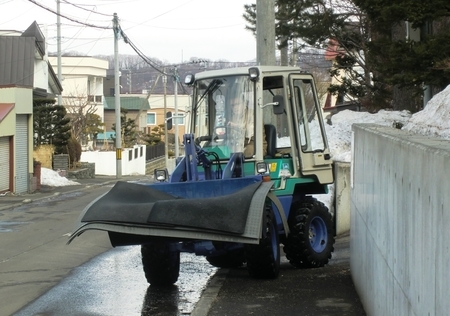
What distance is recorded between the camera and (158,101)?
11300cm

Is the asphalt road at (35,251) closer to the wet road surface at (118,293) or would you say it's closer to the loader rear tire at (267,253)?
the wet road surface at (118,293)

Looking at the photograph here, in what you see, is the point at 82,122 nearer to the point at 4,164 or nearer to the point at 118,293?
the point at 4,164

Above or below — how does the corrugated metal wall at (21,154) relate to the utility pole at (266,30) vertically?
below

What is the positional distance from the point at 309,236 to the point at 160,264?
2.34 m

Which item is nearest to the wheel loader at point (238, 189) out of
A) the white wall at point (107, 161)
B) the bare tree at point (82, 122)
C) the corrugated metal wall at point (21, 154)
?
the corrugated metal wall at point (21, 154)

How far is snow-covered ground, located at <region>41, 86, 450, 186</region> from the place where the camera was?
35.3 ft

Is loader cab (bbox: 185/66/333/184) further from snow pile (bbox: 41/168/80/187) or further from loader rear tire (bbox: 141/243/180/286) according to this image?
snow pile (bbox: 41/168/80/187)

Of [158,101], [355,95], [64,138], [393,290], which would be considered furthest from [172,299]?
[158,101]

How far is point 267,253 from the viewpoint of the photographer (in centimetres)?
1008

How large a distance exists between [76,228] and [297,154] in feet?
11.9

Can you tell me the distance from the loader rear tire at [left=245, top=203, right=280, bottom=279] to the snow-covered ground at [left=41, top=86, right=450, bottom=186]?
2.24 m

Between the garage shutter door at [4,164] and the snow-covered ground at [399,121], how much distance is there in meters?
14.4

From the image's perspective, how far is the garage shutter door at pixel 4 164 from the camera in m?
30.5

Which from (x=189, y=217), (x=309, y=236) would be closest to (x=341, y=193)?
(x=309, y=236)
